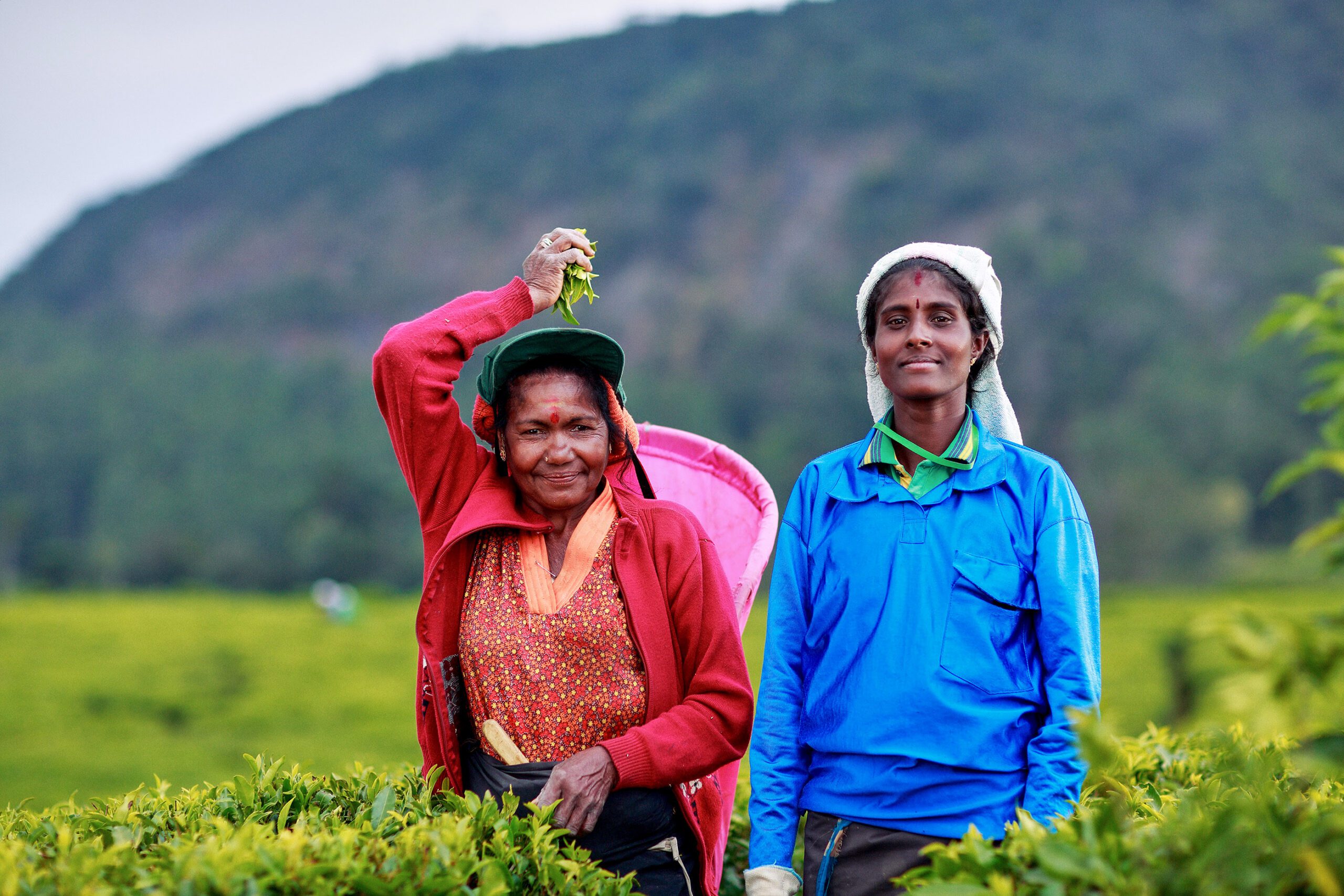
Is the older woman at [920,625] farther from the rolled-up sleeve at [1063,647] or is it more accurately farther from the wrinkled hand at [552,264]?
the wrinkled hand at [552,264]

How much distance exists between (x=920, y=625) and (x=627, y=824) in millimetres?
786

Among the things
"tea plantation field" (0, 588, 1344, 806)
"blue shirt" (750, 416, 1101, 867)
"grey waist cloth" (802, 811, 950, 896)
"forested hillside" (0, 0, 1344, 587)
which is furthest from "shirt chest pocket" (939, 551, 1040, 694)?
"forested hillside" (0, 0, 1344, 587)

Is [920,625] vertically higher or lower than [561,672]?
higher

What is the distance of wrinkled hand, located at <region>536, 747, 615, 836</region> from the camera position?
2.44 metres

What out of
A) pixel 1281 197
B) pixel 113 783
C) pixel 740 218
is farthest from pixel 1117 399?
pixel 113 783

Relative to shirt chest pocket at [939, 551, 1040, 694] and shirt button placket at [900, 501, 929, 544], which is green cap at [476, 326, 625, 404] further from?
shirt chest pocket at [939, 551, 1040, 694]

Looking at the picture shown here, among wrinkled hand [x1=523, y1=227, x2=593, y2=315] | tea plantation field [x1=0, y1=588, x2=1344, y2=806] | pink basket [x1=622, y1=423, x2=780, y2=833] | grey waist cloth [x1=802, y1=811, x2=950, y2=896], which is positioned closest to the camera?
grey waist cloth [x1=802, y1=811, x2=950, y2=896]

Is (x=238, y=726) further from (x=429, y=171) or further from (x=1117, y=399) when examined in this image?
(x=429, y=171)

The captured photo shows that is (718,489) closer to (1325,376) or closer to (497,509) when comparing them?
(497,509)

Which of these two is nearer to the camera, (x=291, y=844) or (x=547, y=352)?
(x=291, y=844)

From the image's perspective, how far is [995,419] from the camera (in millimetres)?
2850

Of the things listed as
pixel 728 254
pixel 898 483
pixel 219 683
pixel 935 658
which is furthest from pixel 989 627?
pixel 728 254

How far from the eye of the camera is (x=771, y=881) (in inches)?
101

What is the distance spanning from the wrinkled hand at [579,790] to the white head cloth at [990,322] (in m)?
1.09
